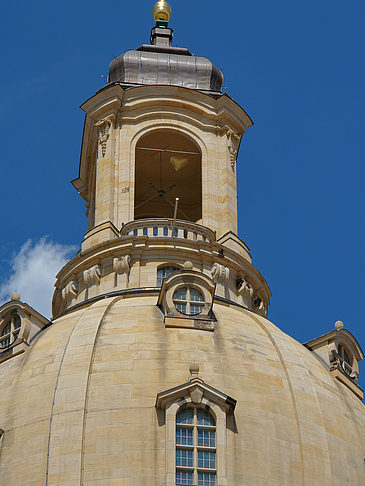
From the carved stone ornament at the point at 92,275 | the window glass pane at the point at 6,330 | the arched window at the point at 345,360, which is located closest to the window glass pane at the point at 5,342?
the window glass pane at the point at 6,330

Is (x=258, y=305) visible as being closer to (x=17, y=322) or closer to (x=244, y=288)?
(x=244, y=288)

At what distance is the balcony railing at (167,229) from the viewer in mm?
64688

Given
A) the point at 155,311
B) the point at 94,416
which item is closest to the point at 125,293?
the point at 155,311

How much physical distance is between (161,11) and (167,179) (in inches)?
327

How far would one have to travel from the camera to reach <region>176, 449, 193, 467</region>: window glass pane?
52.8 meters

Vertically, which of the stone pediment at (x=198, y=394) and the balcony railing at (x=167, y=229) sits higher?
the balcony railing at (x=167, y=229)

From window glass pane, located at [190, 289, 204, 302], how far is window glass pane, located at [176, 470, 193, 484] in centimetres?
843

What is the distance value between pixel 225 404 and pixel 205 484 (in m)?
2.81

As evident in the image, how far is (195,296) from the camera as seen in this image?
5947cm

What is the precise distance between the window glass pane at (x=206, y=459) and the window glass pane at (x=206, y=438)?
28 cm

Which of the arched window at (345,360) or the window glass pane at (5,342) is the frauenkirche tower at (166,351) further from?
the arched window at (345,360)

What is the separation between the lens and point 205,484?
2068 inches

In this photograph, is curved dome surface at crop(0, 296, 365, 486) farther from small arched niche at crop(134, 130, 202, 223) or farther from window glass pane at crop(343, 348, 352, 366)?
small arched niche at crop(134, 130, 202, 223)

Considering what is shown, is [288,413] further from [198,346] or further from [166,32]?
[166,32]
